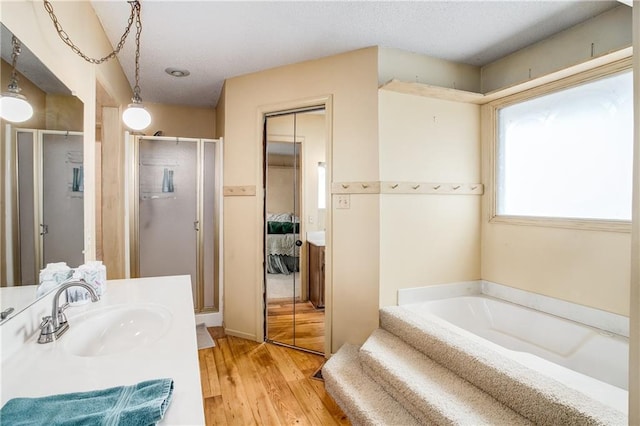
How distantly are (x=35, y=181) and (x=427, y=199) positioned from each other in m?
2.44

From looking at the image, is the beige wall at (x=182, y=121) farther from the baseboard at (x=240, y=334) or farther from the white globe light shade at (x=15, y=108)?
the white globe light shade at (x=15, y=108)

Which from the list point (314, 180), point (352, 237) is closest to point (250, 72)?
point (314, 180)

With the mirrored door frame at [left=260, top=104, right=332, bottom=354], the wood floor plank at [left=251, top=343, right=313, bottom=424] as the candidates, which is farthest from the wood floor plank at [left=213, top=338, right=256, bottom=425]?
the mirrored door frame at [left=260, top=104, right=332, bottom=354]

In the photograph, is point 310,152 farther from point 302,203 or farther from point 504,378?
point 504,378

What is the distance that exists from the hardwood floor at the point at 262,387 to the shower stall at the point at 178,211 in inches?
35.7

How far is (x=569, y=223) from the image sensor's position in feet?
7.48

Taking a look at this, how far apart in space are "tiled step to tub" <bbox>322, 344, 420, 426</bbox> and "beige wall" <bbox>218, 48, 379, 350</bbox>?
1.49ft

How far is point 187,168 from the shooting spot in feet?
11.3

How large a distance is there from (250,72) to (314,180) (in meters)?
1.16

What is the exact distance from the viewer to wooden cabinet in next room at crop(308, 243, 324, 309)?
2925mm

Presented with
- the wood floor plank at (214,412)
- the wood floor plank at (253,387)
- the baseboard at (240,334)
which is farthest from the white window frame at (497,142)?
the wood floor plank at (214,412)

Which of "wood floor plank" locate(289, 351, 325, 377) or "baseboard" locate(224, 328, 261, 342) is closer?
"wood floor plank" locate(289, 351, 325, 377)

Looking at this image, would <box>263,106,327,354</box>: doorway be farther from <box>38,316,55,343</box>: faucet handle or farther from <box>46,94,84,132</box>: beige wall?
<box>38,316,55,343</box>: faucet handle

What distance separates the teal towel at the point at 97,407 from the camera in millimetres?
675
